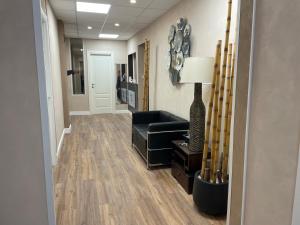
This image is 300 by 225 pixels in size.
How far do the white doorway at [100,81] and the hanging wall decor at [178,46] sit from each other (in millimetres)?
4232

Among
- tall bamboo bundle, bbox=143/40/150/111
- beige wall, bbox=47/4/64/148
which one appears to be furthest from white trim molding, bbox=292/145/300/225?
tall bamboo bundle, bbox=143/40/150/111

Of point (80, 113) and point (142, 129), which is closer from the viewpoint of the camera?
point (142, 129)

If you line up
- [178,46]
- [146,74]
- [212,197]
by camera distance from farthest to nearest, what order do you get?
[146,74] < [178,46] < [212,197]

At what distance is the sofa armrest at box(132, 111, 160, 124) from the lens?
14.2ft

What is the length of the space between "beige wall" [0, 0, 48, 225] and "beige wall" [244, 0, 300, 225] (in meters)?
1.29

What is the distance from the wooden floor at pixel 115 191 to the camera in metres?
2.22

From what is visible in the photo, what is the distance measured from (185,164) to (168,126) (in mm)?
678

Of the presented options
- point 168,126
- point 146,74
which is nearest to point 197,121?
point 168,126

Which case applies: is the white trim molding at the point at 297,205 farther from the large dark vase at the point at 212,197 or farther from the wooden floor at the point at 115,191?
the wooden floor at the point at 115,191

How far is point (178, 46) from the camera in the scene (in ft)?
11.6

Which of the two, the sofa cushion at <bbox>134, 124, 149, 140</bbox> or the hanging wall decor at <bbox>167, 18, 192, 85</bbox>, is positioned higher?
the hanging wall decor at <bbox>167, 18, 192, 85</bbox>

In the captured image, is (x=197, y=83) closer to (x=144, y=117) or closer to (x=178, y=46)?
(x=178, y=46)

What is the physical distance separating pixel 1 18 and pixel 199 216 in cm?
224

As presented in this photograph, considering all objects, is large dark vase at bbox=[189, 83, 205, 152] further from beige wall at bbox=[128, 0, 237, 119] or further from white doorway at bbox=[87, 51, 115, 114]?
white doorway at bbox=[87, 51, 115, 114]
